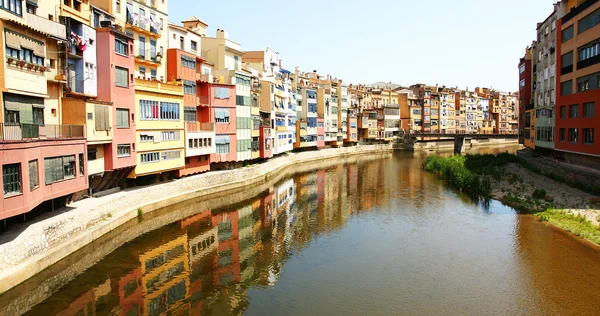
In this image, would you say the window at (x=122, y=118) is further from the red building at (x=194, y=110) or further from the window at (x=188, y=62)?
the window at (x=188, y=62)

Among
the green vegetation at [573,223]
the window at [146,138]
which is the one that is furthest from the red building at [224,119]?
the green vegetation at [573,223]

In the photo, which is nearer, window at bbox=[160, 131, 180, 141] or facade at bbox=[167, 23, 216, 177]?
window at bbox=[160, 131, 180, 141]

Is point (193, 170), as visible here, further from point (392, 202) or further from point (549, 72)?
point (549, 72)

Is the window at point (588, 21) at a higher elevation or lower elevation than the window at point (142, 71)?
higher

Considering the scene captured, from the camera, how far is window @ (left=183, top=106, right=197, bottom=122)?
135 ft

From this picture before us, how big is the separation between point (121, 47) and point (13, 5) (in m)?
9.92

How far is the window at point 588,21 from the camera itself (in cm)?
3684

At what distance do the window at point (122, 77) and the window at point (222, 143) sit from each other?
14.4 m

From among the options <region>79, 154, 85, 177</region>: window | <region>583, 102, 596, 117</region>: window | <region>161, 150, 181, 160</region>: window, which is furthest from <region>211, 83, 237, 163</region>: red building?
<region>583, 102, 596, 117</region>: window

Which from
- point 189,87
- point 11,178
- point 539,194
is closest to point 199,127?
point 189,87

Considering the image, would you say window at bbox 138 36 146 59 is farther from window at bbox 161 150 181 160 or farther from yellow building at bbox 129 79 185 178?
window at bbox 161 150 181 160

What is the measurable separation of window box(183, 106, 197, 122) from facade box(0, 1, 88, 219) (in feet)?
48.8

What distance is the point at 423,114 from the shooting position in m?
122

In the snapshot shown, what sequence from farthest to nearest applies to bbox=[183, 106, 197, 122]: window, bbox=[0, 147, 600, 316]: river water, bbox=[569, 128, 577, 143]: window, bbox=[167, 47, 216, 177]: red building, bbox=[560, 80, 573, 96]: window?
1. bbox=[560, 80, 573, 96]: window
2. bbox=[569, 128, 577, 143]: window
3. bbox=[183, 106, 197, 122]: window
4. bbox=[167, 47, 216, 177]: red building
5. bbox=[0, 147, 600, 316]: river water
